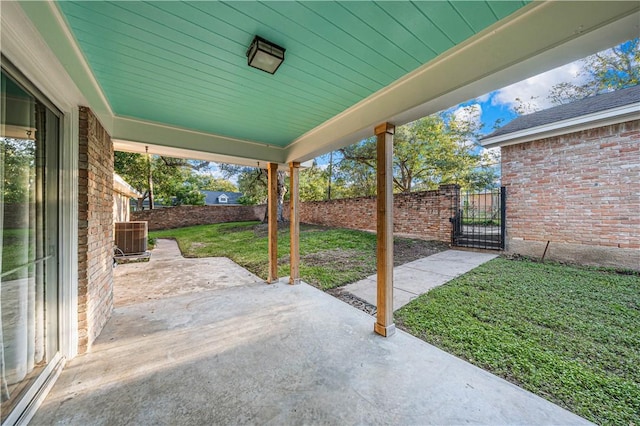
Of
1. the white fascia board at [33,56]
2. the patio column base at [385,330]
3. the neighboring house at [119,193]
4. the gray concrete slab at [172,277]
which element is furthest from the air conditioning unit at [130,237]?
the patio column base at [385,330]

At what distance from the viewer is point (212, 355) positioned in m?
2.31

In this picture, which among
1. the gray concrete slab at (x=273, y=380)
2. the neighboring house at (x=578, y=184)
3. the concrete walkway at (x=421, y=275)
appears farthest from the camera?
the neighboring house at (x=578, y=184)

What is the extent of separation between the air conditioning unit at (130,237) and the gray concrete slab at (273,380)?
4469 millimetres

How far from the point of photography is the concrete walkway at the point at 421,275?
12.9 ft

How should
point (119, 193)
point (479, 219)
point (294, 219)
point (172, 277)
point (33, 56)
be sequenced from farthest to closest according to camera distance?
point (119, 193), point (479, 219), point (172, 277), point (294, 219), point (33, 56)

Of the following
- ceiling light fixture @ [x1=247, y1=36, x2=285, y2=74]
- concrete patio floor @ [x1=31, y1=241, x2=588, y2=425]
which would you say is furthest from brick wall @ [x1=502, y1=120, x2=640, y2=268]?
ceiling light fixture @ [x1=247, y1=36, x2=285, y2=74]

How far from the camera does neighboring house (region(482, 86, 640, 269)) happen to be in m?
4.65

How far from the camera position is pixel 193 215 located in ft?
50.1

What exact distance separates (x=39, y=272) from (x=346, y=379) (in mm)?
2531

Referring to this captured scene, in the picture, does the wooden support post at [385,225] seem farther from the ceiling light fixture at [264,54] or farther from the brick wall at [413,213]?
the brick wall at [413,213]

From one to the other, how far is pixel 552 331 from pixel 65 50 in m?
5.10

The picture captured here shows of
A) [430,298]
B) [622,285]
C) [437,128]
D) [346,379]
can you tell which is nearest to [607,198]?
[622,285]

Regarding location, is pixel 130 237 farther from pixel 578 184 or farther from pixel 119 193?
pixel 578 184

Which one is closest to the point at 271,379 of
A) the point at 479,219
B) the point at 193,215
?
the point at 479,219
